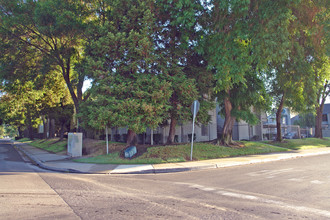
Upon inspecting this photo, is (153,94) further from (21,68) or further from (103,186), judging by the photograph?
(21,68)

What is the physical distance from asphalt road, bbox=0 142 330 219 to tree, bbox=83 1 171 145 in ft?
16.0

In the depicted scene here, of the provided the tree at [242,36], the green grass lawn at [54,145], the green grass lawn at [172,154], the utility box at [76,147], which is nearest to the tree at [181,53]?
the tree at [242,36]

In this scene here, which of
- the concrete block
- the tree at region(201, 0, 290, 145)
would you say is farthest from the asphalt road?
the tree at region(201, 0, 290, 145)

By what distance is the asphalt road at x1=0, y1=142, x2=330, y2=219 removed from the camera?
4453 millimetres

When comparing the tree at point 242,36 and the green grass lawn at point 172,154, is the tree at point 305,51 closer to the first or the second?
the tree at point 242,36

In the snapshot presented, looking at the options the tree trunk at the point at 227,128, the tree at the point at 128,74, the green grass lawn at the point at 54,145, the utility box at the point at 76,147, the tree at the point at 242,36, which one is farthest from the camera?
the green grass lawn at the point at 54,145

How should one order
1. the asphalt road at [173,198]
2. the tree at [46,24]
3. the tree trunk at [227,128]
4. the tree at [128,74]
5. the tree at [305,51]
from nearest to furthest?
the asphalt road at [173,198] < the tree at [128,74] < the tree at [305,51] < the tree at [46,24] < the tree trunk at [227,128]

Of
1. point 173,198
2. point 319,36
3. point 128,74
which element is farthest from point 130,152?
point 319,36

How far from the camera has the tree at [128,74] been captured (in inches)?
484

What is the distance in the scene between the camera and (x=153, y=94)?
40.5 feet

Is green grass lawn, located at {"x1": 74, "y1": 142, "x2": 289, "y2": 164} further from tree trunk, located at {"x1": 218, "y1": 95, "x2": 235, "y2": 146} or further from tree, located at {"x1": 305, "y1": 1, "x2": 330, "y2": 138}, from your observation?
tree, located at {"x1": 305, "y1": 1, "x2": 330, "y2": 138}

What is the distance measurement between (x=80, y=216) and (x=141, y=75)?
959 centimetres

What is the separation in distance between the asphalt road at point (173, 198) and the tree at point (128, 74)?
4890 mm

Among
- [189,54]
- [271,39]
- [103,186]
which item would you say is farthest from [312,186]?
[189,54]
